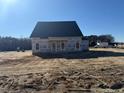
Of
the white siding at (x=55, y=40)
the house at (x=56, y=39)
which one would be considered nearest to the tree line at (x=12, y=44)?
the house at (x=56, y=39)

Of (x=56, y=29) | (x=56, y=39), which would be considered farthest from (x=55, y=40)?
(x=56, y=29)

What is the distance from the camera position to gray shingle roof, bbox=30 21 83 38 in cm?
3888

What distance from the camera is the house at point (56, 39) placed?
3845cm

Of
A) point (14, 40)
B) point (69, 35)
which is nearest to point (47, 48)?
point (69, 35)

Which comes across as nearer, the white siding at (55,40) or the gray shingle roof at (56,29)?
the white siding at (55,40)

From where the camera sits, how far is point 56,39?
3878cm

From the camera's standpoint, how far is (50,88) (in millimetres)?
9648

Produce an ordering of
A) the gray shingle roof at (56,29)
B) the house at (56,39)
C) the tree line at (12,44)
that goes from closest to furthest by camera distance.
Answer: the house at (56,39)
the gray shingle roof at (56,29)
the tree line at (12,44)

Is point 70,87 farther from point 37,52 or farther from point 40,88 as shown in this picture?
point 37,52

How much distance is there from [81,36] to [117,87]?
97.6 ft

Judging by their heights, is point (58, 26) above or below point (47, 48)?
above

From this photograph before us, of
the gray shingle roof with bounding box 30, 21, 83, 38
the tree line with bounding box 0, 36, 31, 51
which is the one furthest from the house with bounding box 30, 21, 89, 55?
the tree line with bounding box 0, 36, 31, 51

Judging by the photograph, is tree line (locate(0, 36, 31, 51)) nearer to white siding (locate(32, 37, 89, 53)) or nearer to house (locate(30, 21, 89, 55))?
house (locate(30, 21, 89, 55))

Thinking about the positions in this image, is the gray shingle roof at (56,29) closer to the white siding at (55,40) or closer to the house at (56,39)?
the house at (56,39)
